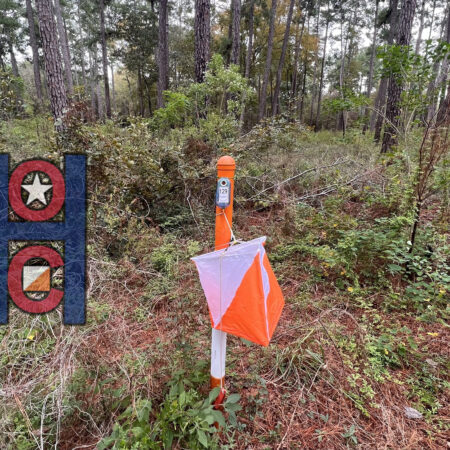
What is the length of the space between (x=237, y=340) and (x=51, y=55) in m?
5.92

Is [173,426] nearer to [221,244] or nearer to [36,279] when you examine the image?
[221,244]

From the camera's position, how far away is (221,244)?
157cm

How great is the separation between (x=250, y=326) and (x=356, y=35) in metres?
28.5

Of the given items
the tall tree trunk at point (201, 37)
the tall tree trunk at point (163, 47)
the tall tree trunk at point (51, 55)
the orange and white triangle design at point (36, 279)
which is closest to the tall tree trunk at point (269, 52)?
the tall tree trunk at point (163, 47)

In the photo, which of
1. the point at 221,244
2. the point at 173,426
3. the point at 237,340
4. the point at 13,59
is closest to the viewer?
the point at 173,426

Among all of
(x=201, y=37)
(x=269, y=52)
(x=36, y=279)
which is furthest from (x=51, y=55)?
(x=269, y=52)

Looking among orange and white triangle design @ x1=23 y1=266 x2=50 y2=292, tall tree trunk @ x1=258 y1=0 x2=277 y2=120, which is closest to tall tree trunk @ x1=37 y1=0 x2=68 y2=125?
orange and white triangle design @ x1=23 y1=266 x2=50 y2=292

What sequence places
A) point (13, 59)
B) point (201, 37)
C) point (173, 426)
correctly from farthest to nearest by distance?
1. point (13, 59)
2. point (201, 37)
3. point (173, 426)

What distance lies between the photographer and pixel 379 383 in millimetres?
1826

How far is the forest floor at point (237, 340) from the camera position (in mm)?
1477

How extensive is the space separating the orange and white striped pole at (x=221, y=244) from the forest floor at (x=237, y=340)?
151 mm

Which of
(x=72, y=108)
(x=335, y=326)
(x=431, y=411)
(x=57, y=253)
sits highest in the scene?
(x=72, y=108)

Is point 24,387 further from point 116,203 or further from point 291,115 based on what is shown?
point 291,115

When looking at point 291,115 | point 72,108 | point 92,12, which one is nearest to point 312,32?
point 92,12
